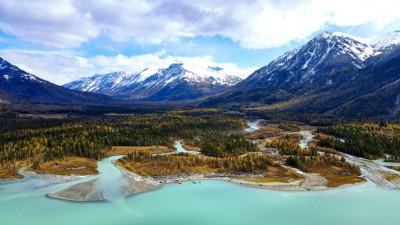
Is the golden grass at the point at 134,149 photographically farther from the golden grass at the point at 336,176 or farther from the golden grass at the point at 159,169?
the golden grass at the point at 336,176

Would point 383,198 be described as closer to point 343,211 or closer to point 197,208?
point 343,211

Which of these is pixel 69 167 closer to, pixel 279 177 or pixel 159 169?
pixel 159 169

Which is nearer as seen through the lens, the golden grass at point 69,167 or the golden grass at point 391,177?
the golden grass at point 391,177

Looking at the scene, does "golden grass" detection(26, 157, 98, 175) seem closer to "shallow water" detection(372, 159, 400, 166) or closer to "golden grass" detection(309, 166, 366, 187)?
"golden grass" detection(309, 166, 366, 187)

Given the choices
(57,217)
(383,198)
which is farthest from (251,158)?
(57,217)

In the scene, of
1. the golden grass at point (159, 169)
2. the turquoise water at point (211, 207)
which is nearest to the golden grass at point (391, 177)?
the turquoise water at point (211, 207)
